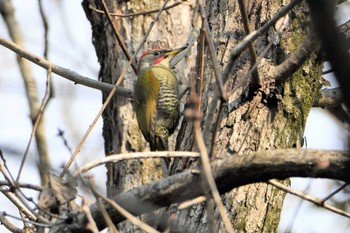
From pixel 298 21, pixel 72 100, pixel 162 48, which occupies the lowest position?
pixel 298 21

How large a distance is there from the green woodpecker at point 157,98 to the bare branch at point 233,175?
3160mm

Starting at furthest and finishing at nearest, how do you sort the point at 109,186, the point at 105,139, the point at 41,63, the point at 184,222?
the point at 105,139, the point at 109,186, the point at 41,63, the point at 184,222

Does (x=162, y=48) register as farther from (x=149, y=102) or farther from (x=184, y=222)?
(x=184, y=222)

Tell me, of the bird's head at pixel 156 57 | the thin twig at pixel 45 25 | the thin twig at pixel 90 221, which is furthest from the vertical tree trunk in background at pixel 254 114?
the thin twig at pixel 45 25

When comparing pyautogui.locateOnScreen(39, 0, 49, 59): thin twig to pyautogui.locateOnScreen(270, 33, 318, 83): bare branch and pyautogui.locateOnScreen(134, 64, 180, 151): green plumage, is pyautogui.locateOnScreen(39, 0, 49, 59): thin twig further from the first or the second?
pyautogui.locateOnScreen(270, 33, 318, 83): bare branch

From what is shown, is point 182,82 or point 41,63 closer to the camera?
point 41,63

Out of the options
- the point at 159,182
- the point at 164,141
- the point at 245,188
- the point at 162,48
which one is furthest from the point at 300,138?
the point at 162,48

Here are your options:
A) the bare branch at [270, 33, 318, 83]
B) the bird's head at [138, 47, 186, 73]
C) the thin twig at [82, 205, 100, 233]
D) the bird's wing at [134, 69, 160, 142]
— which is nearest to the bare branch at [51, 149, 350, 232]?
the thin twig at [82, 205, 100, 233]

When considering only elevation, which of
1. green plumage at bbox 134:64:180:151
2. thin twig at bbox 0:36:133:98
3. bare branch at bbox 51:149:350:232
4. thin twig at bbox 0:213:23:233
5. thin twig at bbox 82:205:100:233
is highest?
green plumage at bbox 134:64:180:151

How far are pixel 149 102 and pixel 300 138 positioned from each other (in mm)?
2550

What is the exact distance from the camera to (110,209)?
2.35 m

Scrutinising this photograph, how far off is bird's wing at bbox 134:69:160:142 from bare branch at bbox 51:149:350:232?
9.90 ft

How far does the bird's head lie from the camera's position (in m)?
5.81

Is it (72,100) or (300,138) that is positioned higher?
(72,100)
